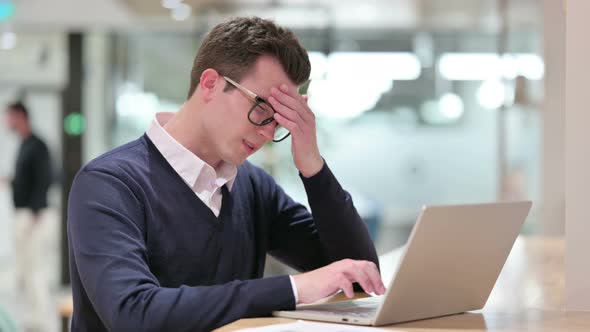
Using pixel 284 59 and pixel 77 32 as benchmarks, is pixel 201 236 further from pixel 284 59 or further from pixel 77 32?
pixel 77 32

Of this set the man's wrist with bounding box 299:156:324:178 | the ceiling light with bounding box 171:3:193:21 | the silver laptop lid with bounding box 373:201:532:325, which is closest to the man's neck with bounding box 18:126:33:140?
the ceiling light with bounding box 171:3:193:21

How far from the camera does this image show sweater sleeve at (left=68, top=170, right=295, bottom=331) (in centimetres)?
147

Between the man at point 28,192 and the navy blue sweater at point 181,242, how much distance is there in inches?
238

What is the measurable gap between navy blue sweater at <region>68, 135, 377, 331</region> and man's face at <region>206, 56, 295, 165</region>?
0.12 m

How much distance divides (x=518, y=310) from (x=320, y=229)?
0.43 meters

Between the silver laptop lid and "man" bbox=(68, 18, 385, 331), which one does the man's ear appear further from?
the silver laptop lid

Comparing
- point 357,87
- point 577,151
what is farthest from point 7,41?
point 577,151

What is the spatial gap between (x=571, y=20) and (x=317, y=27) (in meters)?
6.08

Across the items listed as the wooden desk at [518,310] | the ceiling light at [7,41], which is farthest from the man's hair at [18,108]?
the wooden desk at [518,310]

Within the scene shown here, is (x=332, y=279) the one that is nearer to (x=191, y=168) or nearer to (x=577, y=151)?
(x=191, y=168)

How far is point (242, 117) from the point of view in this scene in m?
1.78

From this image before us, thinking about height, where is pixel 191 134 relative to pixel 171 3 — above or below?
above

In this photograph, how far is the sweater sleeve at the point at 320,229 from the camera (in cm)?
189

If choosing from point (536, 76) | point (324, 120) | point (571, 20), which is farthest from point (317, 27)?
point (571, 20)
